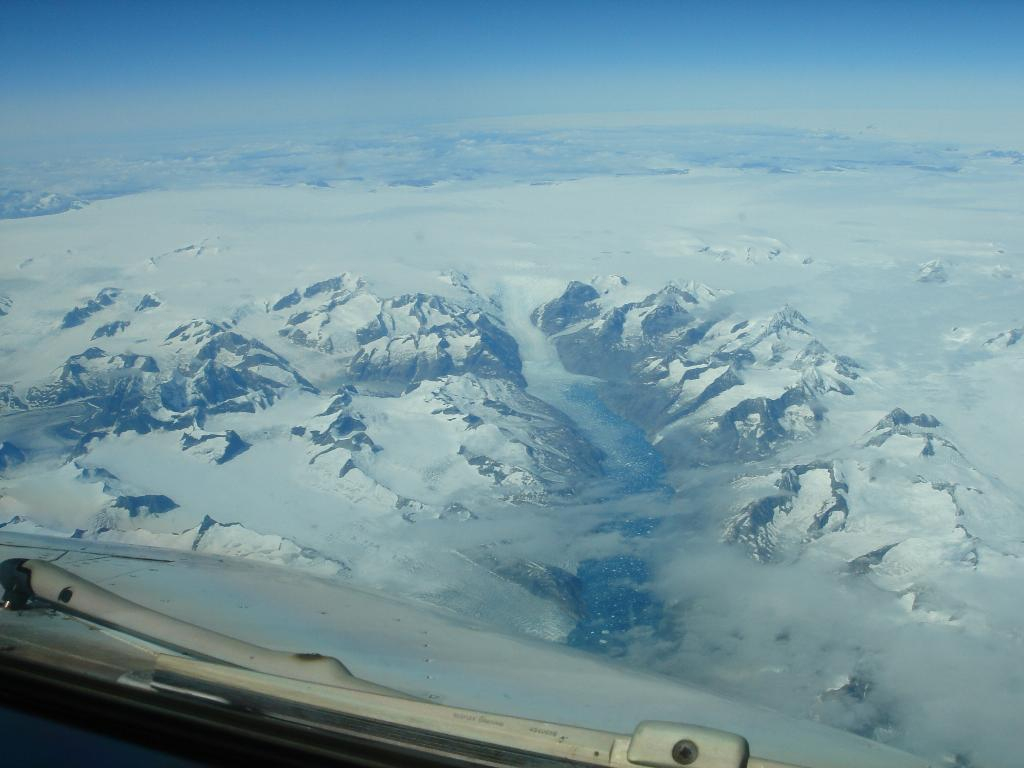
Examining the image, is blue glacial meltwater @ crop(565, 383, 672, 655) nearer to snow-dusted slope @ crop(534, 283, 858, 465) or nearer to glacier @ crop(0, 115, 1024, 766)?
glacier @ crop(0, 115, 1024, 766)

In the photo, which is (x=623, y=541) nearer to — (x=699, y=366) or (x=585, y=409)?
(x=585, y=409)

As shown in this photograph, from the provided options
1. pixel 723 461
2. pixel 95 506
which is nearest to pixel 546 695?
pixel 95 506

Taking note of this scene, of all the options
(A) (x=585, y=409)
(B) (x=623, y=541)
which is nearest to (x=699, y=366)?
(A) (x=585, y=409)

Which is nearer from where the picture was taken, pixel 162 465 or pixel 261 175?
pixel 162 465

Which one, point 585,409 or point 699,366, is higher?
point 699,366

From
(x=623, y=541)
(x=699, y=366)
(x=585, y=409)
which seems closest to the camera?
(x=623, y=541)

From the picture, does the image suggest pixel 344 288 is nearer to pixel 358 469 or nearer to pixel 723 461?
pixel 358 469

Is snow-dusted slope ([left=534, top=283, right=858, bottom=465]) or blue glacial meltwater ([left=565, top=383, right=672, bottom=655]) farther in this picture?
snow-dusted slope ([left=534, top=283, right=858, bottom=465])

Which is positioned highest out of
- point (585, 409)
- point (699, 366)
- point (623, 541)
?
point (699, 366)

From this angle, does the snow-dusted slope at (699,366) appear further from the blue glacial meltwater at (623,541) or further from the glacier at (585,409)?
the blue glacial meltwater at (623,541)

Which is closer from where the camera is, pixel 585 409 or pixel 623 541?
pixel 623 541

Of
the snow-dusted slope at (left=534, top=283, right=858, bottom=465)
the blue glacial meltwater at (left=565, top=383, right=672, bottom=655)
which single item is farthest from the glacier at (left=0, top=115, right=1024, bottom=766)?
the snow-dusted slope at (left=534, top=283, right=858, bottom=465)
